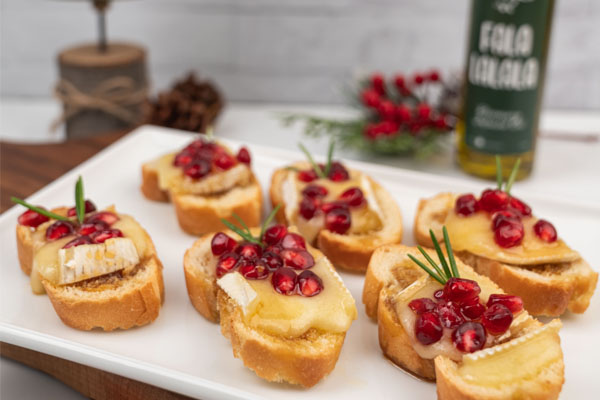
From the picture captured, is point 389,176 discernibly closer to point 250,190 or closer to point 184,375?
point 250,190

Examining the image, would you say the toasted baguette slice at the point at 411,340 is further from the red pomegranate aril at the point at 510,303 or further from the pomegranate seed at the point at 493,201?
the pomegranate seed at the point at 493,201

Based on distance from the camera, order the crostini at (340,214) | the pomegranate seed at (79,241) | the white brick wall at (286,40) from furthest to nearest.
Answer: the white brick wall at (286,40), the crostini at (340,214), the pomegranate seed at (79,241)

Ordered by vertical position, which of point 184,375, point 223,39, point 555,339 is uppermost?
point 223,39

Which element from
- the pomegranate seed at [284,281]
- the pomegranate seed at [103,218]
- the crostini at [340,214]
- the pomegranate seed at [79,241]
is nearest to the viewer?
the pomegranate seed at [284,281]

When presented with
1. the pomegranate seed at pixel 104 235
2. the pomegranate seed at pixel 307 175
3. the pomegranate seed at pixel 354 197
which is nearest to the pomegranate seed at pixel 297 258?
the pomegranate seed at pixel 354 197

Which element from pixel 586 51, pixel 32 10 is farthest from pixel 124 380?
pixel 586 51

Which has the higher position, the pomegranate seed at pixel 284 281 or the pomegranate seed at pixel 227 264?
the pomegranate seed at pixel 284 281

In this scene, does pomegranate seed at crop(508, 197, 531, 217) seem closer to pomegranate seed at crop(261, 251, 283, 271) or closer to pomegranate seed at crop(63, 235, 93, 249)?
pomegranate seed at crop(261, 251, 283, 271)
